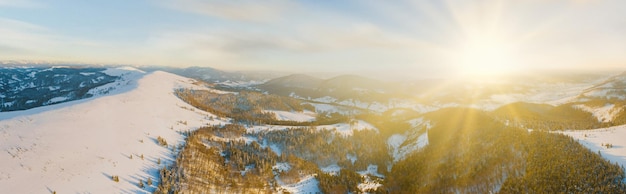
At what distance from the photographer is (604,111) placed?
14062 centimetres

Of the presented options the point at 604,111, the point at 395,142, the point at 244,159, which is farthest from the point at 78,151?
the point at 604,111

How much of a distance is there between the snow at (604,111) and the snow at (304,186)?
144485 millimetres

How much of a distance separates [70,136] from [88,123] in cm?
1076

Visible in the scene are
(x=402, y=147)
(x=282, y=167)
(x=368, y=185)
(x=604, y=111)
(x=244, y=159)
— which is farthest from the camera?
(x=604, y=111)

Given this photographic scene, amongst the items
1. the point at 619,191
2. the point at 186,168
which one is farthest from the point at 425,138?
the point at 186,168

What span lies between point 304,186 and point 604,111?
562 feet

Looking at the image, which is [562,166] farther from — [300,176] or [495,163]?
[300,176]

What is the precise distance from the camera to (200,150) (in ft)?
199

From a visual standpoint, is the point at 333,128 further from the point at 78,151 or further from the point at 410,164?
the point at 78,151

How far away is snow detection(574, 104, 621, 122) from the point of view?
413ft

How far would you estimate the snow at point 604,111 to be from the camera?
126m

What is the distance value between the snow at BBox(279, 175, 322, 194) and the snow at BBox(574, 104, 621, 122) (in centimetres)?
14448

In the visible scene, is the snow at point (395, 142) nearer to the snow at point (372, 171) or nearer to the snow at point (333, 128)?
the snow at point (333, 128)

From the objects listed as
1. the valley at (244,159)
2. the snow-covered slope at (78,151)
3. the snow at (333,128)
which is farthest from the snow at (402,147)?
the snow-covered slope at (78,151)
